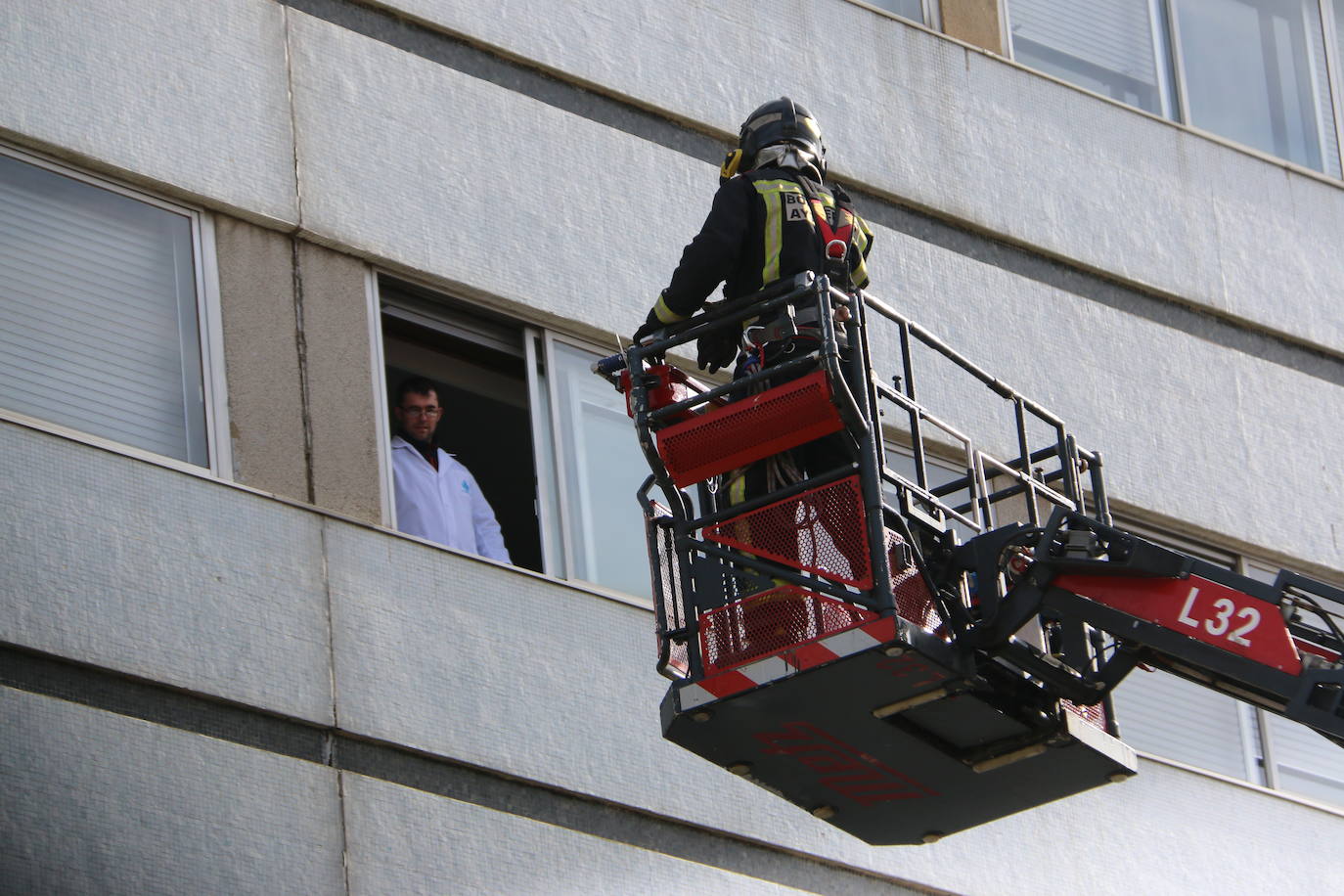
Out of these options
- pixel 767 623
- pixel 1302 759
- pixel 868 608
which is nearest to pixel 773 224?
pixel 767 623

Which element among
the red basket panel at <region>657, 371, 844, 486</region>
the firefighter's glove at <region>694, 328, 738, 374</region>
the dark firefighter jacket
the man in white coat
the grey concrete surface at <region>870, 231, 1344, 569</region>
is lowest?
the red basket panel at <region>657, 371, 844, 486</region>

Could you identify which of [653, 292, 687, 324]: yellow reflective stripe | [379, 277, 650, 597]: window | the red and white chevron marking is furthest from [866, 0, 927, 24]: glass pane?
the red and white chevron marking

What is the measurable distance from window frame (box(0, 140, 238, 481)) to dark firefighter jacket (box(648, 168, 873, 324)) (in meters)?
2.64

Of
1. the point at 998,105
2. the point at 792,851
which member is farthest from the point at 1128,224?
the point at 792,851

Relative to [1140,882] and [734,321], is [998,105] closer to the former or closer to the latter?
[1140,882]

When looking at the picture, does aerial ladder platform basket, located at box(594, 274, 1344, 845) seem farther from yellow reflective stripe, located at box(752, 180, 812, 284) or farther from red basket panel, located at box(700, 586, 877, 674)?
yellow reflective stripe, located at box(752, 180, 812, 284)

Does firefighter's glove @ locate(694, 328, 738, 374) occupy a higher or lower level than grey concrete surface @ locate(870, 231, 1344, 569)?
lower

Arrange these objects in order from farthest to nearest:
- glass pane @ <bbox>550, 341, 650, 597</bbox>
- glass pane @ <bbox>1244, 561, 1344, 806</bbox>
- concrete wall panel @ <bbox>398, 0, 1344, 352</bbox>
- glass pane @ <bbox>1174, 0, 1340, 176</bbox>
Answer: glass pane @ <bbox>1174, 0, 1340, 176</bbox>, glass pane @ <bbox>1244, 561, 1344, 806</bbox>, concrete wall panel @ <bbox>398, 0, 1344, 352</bbox>, glass pane @ <bbox>550, 341, 650, 597</bbox>

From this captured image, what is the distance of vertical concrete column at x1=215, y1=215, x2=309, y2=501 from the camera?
12312 mm

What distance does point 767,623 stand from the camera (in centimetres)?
1020

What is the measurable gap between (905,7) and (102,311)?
21.2 ft

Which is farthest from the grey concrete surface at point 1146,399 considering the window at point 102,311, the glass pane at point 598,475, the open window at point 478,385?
the window at point 102,311

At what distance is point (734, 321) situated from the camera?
10.6 metres

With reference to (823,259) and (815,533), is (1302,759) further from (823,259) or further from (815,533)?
(815,533)
